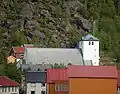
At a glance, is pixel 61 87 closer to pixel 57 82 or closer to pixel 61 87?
pixel 61 87

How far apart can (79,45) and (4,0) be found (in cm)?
2070

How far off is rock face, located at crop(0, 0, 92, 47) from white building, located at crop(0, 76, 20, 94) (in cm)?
2978

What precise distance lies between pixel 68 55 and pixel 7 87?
2117 cm

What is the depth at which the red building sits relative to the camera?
49562 millimetres

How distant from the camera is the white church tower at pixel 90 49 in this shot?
74.6 meters

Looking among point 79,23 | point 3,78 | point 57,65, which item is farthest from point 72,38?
point 3,78

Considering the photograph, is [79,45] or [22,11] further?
[22,11]

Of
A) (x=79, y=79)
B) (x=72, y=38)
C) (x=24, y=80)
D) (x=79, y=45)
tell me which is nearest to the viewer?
(x=79, y=79)

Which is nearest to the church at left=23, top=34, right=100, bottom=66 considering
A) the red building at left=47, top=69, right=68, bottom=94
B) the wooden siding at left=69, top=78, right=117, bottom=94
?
the red building at left=47, top=69, right=68, bottom=94

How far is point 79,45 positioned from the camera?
251 feet

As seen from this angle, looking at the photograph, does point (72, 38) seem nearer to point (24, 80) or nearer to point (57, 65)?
point (57, 65)

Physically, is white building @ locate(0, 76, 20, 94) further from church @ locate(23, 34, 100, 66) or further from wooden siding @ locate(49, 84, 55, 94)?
church @ locate(23, 34, 100, 66)

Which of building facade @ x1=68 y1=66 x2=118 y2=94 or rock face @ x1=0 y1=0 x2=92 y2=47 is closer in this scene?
building facade @ x1=68 y1=66 x2=118 y2=94

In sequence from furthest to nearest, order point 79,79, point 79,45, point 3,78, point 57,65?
1. point 79,45
2. point 57,65
3. point 3,78
4. point 79,79
